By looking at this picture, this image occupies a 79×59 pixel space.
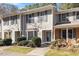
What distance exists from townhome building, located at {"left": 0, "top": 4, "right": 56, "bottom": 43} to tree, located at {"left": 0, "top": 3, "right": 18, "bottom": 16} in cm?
24

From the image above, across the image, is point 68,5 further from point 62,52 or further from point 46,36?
point 62,52

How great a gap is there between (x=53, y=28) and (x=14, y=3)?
8.28 ft

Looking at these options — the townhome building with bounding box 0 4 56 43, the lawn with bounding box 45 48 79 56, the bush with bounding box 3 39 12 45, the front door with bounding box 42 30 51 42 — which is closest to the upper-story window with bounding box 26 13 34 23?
the townhome building with bounding box 0 4 56 43

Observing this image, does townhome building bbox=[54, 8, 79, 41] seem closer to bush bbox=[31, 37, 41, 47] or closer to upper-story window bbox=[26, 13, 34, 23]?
bush bbox=[31, 37, 41, 47]

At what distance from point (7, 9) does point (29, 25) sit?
4.64 ft

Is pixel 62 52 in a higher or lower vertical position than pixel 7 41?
lower

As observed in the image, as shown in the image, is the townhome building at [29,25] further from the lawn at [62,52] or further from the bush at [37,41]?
the lawn at [62,52]

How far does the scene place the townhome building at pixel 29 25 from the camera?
12.9 metres

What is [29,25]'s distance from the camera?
13.2m

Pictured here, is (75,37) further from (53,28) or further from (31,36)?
(31,36)

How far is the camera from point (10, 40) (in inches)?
501

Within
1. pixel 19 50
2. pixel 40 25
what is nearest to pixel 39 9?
pixel 40 25

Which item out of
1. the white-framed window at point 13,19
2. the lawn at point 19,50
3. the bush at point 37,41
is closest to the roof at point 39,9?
the white-framed window at point 13,19

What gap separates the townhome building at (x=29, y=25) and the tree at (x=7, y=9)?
0.24 meters
